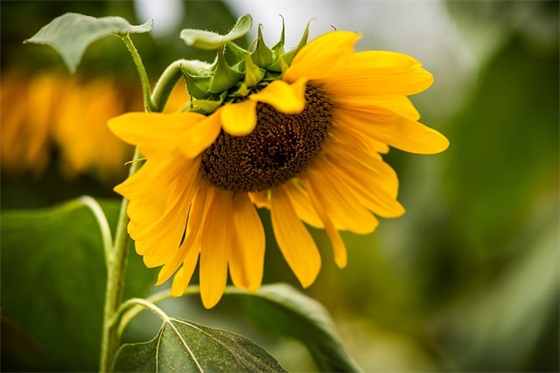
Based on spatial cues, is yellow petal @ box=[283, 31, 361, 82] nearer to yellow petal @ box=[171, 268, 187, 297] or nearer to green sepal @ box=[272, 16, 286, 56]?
green sepal @ box=[272, 16, 286, 56]

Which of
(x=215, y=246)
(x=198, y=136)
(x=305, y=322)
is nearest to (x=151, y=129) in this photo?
(x=198, y=136)

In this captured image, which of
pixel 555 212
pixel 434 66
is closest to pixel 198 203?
pixel 555 212

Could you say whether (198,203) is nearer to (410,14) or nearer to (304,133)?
(304,133)

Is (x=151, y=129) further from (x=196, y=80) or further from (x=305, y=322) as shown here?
(x=305, y=322)

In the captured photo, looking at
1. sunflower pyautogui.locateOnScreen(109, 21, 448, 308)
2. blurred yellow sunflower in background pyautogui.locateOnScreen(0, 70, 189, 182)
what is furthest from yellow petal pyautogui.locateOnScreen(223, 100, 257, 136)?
blurred yellow sunflower in background pyautogui.locateOnScreen(0, 70, 189, 182)

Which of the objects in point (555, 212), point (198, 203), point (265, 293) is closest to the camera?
point (198, 203)

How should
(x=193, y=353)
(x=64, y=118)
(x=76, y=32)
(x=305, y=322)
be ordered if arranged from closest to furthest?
(x=76, y=32), (x=193, y=353), (x=305, y=322), (x=64, y=118)
